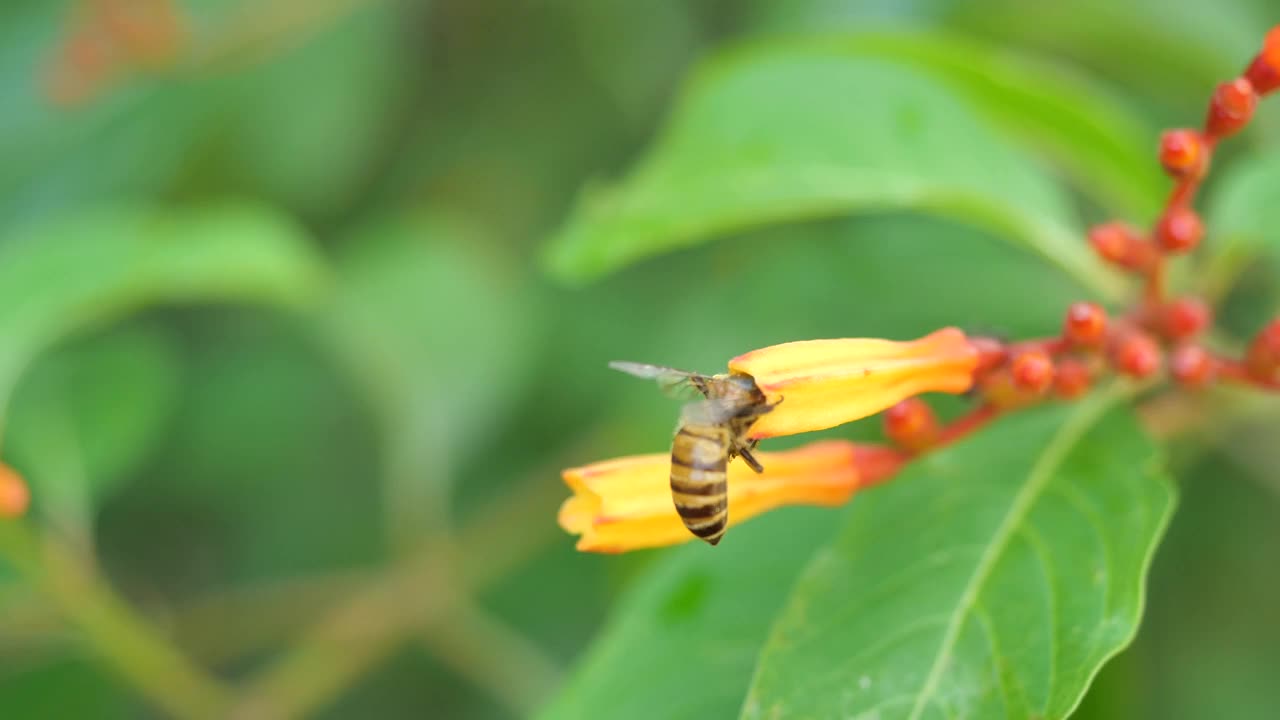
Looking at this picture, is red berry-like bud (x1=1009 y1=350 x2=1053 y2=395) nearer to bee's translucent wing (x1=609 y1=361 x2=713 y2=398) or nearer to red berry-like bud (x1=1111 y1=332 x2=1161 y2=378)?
red berry-like bud (x1=1111 y1=332 x2=1161 y2=378)

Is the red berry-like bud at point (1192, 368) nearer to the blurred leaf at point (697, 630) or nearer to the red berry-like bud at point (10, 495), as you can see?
the blurred leaf at point (697, 630)

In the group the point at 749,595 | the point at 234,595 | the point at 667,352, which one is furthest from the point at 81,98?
the point at 749,595

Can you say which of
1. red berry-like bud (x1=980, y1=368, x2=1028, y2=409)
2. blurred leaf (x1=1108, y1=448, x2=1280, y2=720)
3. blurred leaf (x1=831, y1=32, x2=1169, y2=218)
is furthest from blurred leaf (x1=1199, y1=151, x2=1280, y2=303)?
blurred leaf (x1=1108, y1=448, x2=1280, y2=720)

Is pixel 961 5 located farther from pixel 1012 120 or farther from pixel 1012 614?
pixel 1012 614

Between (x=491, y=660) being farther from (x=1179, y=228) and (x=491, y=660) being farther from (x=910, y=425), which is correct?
(x=1179, y=228)

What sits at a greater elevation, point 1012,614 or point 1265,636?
point 1265,636
